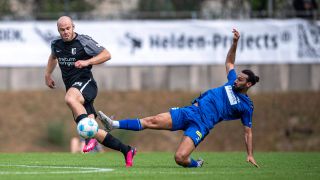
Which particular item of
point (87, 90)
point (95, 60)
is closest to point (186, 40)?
point (87, 90)

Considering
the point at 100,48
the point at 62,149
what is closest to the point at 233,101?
the point at 100,48

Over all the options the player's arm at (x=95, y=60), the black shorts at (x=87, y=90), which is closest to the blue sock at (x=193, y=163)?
the black shorts at (x=87, y=90)

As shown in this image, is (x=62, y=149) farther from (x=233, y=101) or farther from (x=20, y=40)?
(x=233, y=101)

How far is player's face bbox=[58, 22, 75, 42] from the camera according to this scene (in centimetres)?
1545

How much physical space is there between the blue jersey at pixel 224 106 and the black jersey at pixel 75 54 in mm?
1783

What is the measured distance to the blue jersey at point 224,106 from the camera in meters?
15.0

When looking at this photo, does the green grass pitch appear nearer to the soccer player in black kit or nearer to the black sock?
the black sock

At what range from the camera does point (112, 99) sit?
1256 inches

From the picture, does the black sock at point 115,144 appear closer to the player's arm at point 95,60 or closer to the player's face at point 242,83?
the player's arm at point 95,60

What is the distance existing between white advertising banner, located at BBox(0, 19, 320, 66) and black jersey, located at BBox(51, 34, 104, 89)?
14.3 meters

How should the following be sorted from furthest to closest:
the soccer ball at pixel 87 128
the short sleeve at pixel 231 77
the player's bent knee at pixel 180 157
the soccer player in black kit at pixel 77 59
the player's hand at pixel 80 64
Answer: the soccer player in black kit at pixel 77 59
the short sleeve at pixel 231 77
the player's hand at pixel 80 64
the player's bent knee at pixel 180 157
the soccer ball at pixel 87 128

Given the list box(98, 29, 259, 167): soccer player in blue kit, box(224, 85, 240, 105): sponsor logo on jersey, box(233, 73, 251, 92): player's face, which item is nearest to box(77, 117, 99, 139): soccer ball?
box(98, 29, 259, 167): soccer player in blue kit

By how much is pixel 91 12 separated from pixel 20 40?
4536 mm

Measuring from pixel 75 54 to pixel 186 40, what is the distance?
49.4 ft
